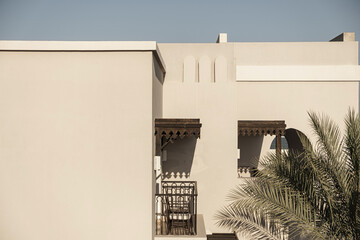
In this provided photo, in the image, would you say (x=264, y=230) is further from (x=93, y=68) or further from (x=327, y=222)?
(x=93, y=68)

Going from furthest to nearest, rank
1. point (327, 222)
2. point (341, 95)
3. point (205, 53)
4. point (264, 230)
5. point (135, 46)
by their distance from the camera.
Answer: point (341, 95)
point (205, 53)
point (264, 230)
point (135, 46)
point (327, 222)

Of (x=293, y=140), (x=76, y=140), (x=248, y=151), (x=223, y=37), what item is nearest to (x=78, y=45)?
(x=76, y=140)

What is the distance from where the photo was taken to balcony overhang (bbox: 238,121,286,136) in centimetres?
905

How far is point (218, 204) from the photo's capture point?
8727 millimetres

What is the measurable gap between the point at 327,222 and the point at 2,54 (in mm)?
6843

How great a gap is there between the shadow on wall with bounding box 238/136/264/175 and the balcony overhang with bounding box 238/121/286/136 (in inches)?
116

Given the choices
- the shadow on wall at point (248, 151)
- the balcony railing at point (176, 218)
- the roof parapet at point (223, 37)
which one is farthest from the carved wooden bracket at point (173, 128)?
the shadow on wall at point (248, 151)

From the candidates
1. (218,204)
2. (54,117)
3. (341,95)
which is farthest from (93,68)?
(341,95)

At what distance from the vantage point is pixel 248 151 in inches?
479

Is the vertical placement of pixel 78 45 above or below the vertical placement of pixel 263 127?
above

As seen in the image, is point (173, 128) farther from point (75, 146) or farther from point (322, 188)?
point (322, 188)

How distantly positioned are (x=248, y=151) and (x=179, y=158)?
4.02m

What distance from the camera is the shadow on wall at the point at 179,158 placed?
29.6 ft

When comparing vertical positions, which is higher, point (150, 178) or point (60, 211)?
point (150, 178)
